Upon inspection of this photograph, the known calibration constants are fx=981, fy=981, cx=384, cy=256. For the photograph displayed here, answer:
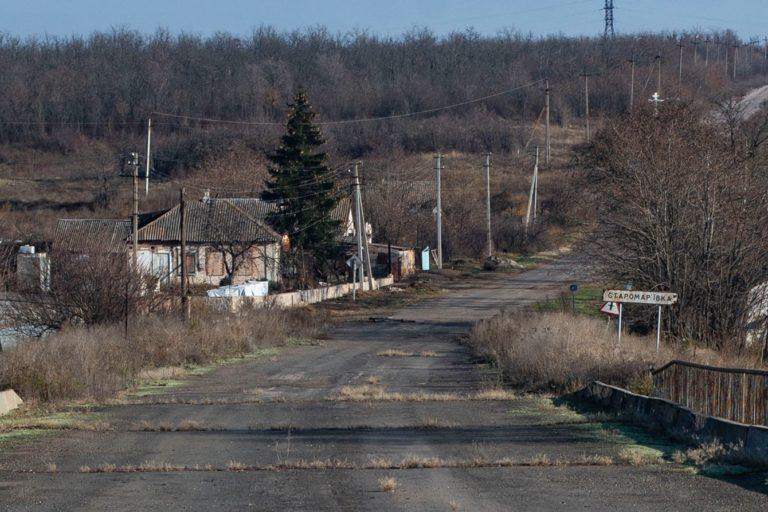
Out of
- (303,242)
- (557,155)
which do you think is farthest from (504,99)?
(303,242)

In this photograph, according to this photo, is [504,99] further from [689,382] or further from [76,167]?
[689,382]

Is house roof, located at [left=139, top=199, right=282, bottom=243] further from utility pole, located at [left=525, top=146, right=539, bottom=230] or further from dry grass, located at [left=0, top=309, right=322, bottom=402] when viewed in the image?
utility pole, located at [left=525, top=146, right=539, bottom=230]

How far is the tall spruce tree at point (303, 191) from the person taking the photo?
5397 centimetres

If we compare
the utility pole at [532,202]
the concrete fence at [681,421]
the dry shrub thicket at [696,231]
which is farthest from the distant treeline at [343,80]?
the concrete fence at [681,421]

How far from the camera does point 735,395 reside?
12.3 metres

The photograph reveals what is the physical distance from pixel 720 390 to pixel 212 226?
4571 cm

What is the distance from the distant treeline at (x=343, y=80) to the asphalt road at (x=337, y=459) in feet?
303

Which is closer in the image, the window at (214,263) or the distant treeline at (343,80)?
the window at (214,263)

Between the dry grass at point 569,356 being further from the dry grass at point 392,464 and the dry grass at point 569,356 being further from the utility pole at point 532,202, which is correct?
the utility pole at point 532,202

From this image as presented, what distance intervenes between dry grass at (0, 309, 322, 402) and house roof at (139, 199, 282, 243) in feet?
51.2

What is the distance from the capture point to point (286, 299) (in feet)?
148

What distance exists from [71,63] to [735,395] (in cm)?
13455

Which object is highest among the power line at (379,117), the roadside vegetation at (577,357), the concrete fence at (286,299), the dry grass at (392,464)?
the power line at (379,117)

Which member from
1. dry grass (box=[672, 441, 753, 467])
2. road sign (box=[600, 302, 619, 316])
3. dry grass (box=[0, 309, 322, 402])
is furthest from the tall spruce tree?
dry grass (box=[672, 441, 753, 467])
